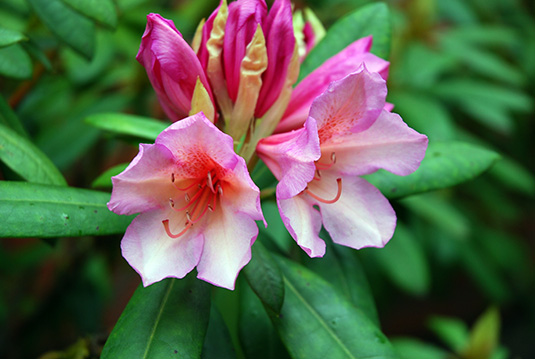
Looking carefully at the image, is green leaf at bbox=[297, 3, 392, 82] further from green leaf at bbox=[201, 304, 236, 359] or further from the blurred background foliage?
green leaf at bbox=[201, 304, 236, 359]

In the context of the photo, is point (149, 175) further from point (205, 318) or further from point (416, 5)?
point (416, 5)

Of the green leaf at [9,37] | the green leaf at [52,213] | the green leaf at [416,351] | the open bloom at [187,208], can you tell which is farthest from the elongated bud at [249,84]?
the green leaf at [416,351]

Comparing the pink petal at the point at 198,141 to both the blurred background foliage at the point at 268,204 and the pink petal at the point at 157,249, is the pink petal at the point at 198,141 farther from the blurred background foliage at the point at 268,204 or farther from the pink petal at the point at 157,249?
the blurred background foliage at the point at 268,204

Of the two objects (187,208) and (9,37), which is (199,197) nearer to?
(187,208)

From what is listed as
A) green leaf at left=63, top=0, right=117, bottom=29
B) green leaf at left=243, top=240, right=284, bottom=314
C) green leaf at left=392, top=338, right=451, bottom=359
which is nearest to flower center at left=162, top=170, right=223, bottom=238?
green leaf at left=243, top=240, right=284, bottom=314

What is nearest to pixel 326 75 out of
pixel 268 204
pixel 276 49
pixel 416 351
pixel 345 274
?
pixel 276 49

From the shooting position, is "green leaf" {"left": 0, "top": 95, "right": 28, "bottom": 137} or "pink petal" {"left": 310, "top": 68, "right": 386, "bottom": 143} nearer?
"pink petal" {"left": 310, "top": 68, "right": 386, "bottom": 143}
